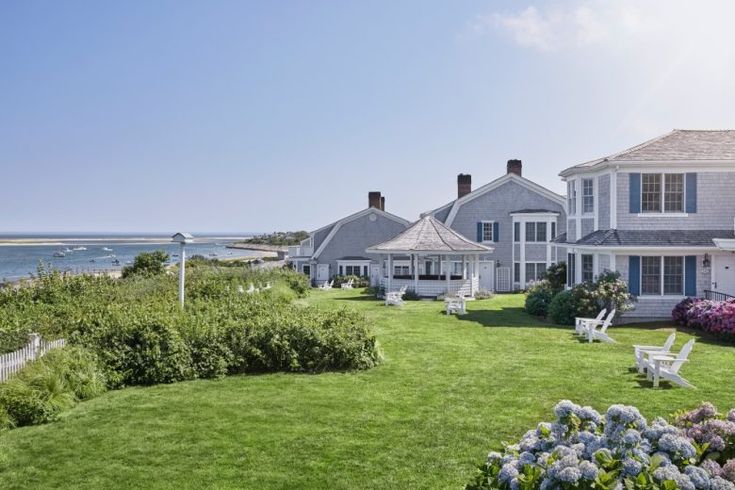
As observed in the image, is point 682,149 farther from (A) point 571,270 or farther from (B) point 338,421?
(B) point 338,421

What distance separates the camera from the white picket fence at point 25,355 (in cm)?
1165

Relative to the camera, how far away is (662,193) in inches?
913

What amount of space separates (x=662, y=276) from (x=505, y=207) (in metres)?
17.8

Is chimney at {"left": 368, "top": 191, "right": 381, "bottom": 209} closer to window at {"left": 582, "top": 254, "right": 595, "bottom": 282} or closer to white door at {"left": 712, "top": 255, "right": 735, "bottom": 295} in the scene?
window at {"left": 582, "top": 254, "right": 595, "bottom": 282}

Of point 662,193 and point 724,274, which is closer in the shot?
point 724,274

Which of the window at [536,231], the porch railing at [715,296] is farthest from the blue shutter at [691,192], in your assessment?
the window at [536,231]

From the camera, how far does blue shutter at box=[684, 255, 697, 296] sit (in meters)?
22.6

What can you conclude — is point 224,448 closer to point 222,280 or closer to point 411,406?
point 411,406

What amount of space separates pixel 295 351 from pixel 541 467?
952 cm

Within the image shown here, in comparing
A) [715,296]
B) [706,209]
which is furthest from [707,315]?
[706,209]

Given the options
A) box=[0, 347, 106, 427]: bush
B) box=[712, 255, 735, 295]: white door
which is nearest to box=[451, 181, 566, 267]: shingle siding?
box=[712, 255, 735, 295]: white door

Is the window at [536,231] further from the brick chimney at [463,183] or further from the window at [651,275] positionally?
the window at [651,275]

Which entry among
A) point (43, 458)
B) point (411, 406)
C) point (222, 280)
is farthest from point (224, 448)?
point (222, 280)

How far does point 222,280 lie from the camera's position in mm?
27516
